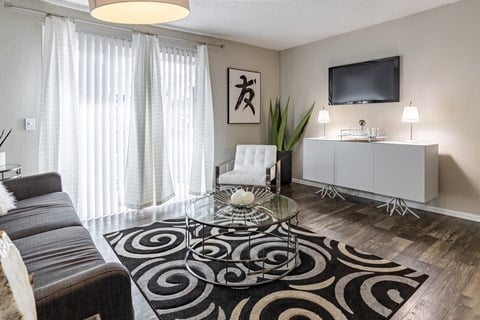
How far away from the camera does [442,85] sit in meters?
3.41

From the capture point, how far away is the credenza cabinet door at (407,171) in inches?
128

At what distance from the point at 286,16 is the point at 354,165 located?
2.06 m

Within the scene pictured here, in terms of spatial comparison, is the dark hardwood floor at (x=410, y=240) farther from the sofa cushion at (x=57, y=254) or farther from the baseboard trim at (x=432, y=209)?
the sofa cushion at (x=57, y=254)

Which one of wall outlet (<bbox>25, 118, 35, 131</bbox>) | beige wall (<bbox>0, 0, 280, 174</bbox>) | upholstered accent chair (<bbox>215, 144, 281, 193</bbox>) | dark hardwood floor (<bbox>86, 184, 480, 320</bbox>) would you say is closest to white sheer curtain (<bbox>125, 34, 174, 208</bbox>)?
dark hardwood floor (<bbox>86, 184, 480, 320</bbox>)

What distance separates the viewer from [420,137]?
143 inches

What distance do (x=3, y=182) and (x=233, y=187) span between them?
2.30 meters

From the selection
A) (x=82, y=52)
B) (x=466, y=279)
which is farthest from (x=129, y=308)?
(x=82, y=52)

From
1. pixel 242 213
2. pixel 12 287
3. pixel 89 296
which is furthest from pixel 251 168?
pixel 12 287

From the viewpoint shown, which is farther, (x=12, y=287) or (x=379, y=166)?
(x=379, y=166)

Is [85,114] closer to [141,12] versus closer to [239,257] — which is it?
[141,12]

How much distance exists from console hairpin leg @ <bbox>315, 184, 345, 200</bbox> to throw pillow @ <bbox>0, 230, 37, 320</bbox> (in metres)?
4.04

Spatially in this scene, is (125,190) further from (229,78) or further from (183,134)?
(229,78)

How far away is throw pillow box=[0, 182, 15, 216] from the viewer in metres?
2.05

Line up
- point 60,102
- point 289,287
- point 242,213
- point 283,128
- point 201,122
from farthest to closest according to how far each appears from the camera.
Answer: point 283,128 → point 201,122 → point 60,102 → point 242,213 → point 289,287
